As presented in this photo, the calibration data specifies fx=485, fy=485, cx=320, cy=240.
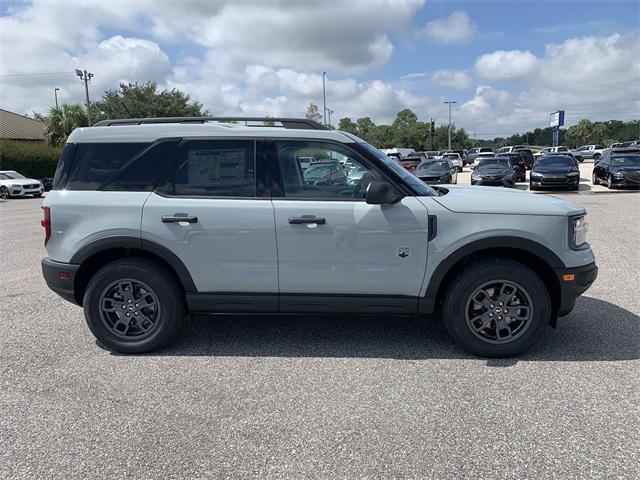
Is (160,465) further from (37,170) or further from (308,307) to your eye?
(37,170)

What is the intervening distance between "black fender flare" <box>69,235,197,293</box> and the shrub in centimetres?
3337

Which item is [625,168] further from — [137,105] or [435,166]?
[137,105]

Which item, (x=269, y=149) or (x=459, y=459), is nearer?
(x=459, y=459)

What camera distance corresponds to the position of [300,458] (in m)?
2.68

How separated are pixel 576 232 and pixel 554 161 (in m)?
17.8

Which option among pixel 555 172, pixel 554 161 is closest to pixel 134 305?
pixel 555 172

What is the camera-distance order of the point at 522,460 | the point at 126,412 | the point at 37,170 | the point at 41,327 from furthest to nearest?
the point at 37,170, the point at 41,327, the point at 126,412, the point at 522,460

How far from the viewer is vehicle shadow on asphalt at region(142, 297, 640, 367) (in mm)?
4008

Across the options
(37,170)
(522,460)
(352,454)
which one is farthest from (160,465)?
(37,170)

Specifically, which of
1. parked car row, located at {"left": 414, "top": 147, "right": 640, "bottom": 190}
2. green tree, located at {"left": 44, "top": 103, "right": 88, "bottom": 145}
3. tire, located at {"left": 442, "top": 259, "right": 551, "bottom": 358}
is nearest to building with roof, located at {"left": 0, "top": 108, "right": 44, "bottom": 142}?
green tree, located at {"left": 44, "top": 103, "right": 88, "bottom": 145}

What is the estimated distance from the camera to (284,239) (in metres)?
3.85

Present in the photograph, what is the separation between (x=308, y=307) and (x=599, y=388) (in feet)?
7.16

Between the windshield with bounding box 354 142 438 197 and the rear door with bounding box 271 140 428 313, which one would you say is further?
the windshield with bounding box 354 142 438 197

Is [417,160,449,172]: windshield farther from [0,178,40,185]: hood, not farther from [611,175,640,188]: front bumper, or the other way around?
[0,178,40,185]: hood
